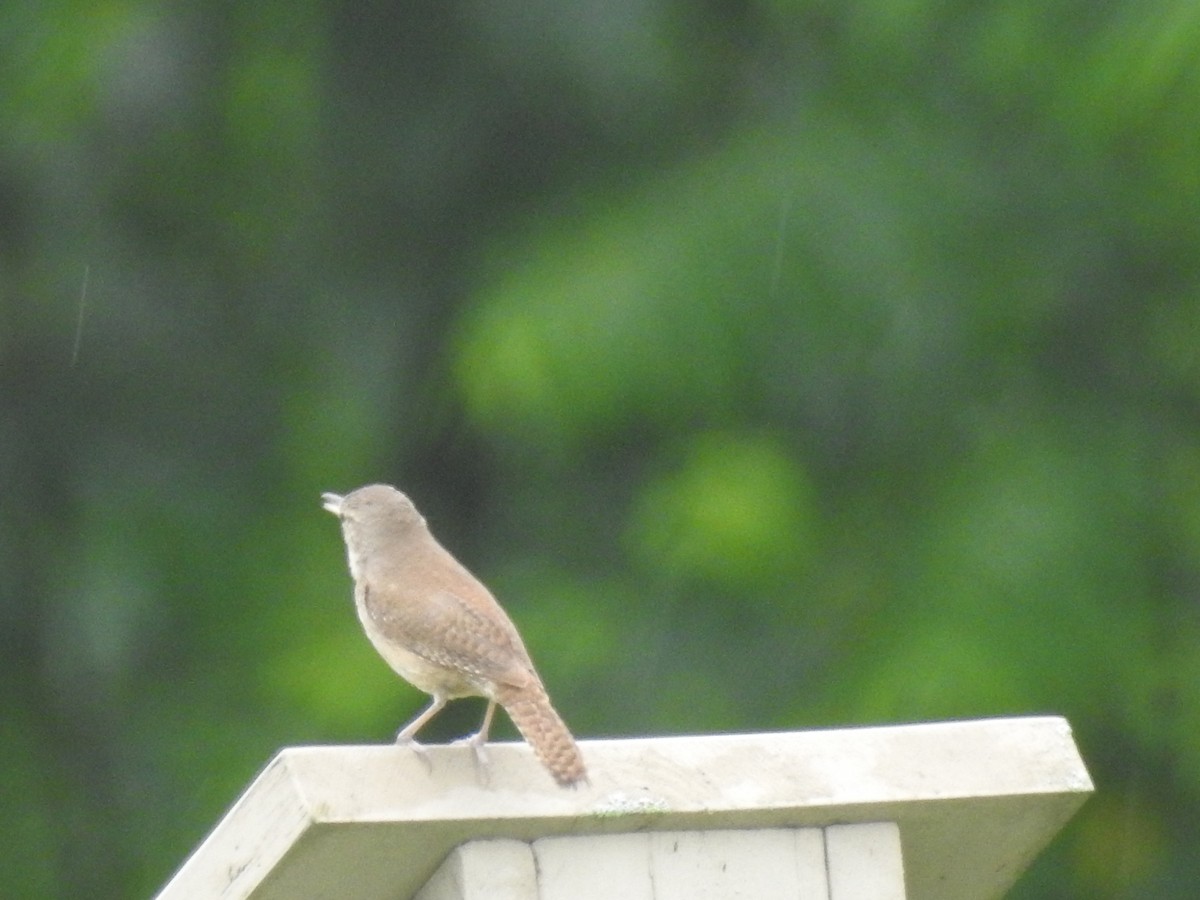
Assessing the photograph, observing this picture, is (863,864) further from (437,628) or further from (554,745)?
(437,628)

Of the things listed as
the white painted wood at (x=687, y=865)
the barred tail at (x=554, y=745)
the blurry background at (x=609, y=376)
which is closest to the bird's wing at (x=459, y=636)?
the barred tail at (x=554, y=745)

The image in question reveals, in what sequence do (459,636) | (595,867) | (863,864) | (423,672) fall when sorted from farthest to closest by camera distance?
(423,672)
(459,636)
(863,864)
(595,867)

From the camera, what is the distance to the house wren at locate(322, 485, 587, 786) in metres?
3.08

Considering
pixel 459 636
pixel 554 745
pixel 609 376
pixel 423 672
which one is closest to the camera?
pixel 554 745

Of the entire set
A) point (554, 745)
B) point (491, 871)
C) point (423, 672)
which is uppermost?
point (423, 672)

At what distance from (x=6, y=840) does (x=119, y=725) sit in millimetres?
597

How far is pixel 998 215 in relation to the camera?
23.7 ft

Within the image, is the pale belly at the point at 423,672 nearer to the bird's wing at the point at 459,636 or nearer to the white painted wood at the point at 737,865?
the bird's wing at the point at 459,636

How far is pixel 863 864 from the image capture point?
10.4 feet

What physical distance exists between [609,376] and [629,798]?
378 centimetres

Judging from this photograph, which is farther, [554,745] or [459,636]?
[459,636]

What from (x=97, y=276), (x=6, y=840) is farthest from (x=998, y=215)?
(x=6, y=840)

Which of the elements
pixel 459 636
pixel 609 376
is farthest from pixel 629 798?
pixel 609 376

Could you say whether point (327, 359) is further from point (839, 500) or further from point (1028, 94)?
point (1028, 94)
